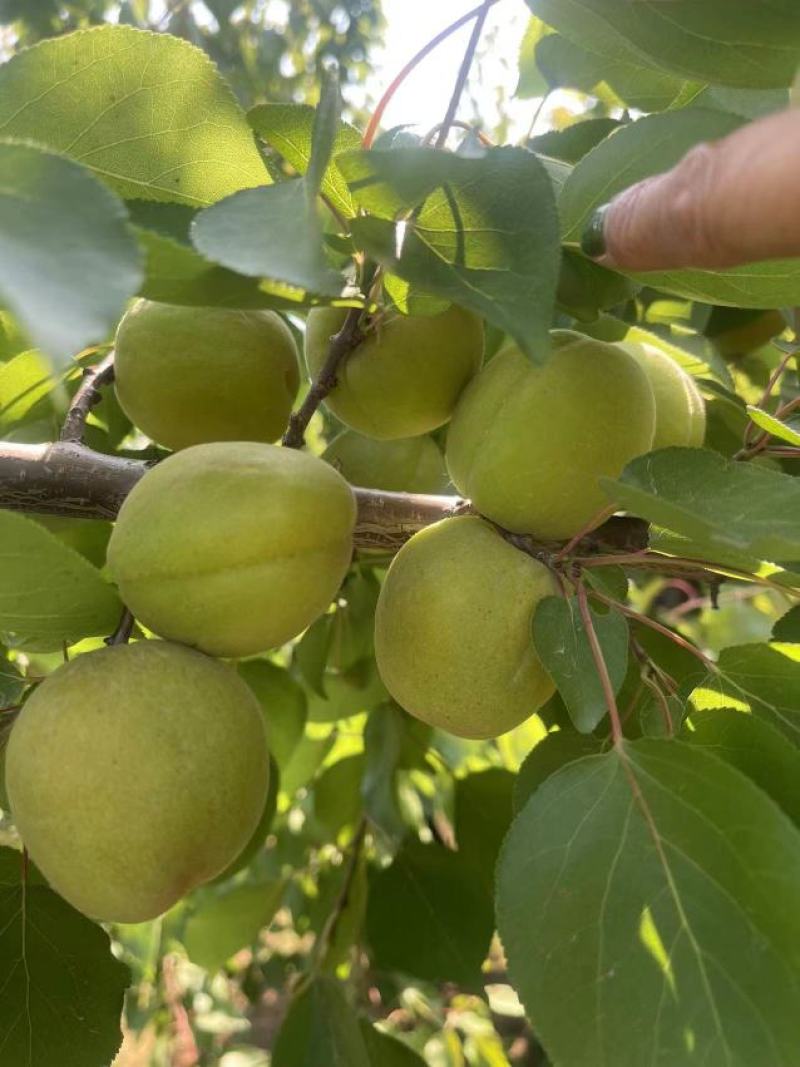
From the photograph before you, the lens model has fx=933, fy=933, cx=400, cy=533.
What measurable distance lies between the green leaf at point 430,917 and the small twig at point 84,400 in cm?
76

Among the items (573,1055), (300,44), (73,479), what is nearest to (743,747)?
(573,1055)

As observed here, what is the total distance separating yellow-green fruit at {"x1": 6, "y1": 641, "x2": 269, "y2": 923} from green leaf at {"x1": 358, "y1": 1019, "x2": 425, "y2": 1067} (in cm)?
69

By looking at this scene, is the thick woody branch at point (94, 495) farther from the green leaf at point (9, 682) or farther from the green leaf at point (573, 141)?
the green leaf at point (573, 141)

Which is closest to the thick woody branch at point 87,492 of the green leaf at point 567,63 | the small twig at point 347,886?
the green leaf at point 567,63

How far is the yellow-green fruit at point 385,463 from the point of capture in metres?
1.11

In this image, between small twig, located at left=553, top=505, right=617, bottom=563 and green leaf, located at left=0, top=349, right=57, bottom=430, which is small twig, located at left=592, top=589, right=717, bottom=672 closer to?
small twig, located at left=553, top=505, right=617, bottom=563

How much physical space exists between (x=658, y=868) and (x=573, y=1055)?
13 cm

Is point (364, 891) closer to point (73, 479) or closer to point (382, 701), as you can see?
point (382, 701)

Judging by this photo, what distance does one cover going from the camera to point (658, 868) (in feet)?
2.07

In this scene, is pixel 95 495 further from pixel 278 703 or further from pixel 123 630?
pixel 278 703

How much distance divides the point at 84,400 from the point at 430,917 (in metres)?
0.81

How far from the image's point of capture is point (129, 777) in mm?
648

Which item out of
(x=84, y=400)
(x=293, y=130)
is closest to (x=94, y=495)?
(x=84, y=400)

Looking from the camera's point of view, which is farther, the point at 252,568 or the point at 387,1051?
the point at 387,1051
